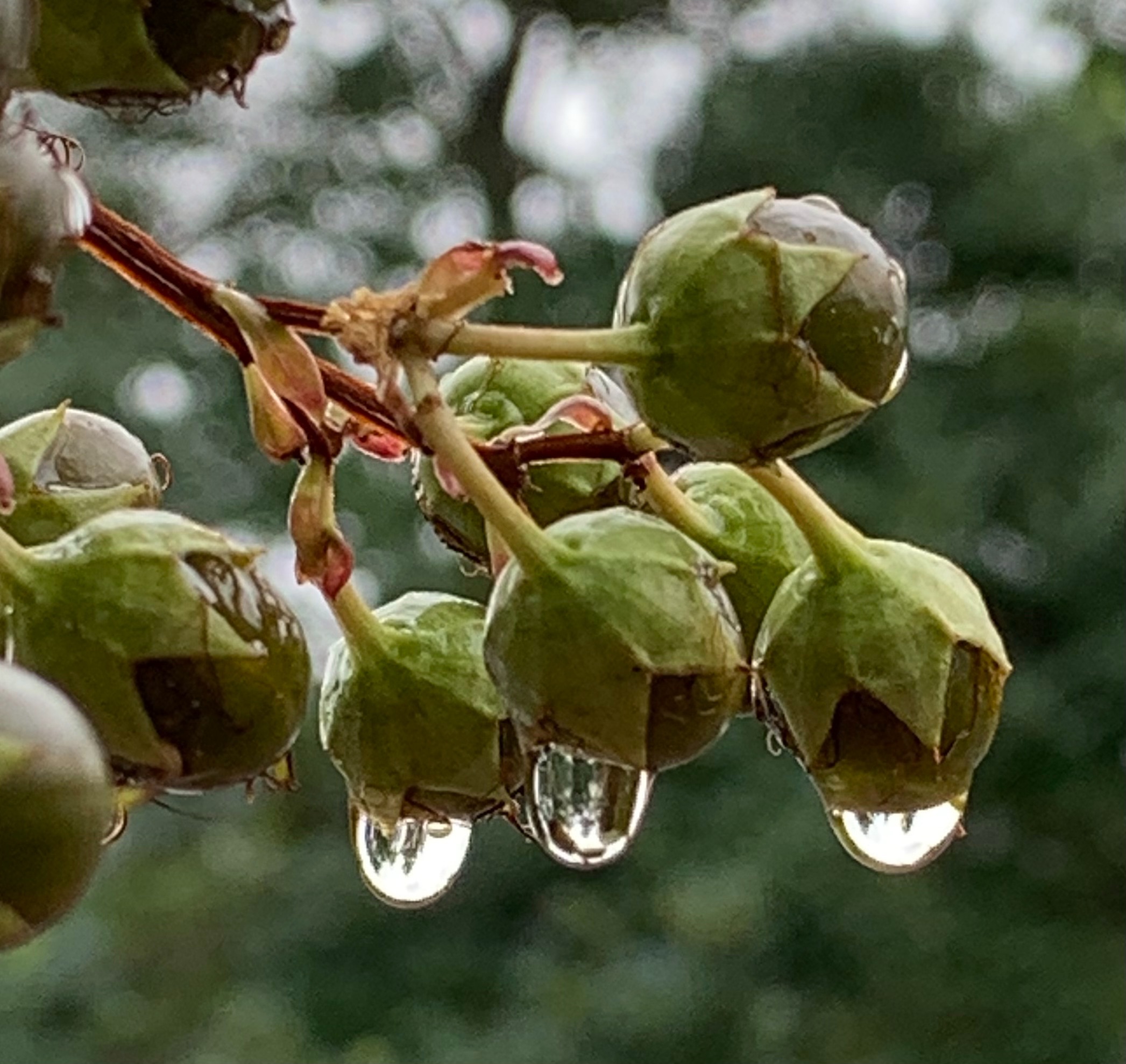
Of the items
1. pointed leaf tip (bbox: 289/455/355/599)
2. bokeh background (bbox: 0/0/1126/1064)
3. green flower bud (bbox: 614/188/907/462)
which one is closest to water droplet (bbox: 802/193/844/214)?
green flower bud (bbox: 614/188/907/462)

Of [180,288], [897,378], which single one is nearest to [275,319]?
[180,288]

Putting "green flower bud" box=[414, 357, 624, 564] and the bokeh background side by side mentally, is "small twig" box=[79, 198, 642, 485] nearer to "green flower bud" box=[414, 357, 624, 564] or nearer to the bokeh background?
"green flower bud" box=[414, 357, 624, 564]

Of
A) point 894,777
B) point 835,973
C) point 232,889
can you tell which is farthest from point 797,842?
point 894,777

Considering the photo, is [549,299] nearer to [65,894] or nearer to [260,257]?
[260,257]

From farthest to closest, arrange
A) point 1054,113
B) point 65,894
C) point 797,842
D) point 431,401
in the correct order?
point 1054,113 → point 797,842 → point 431,401 → point 65,894

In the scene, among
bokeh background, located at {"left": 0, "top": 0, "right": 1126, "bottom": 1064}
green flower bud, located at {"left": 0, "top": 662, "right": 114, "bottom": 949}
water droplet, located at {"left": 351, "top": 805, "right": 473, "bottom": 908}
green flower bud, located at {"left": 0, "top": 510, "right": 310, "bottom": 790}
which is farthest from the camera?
bokeh background, located at {"left": 0, "top": 0, "right": 1126, "bottom": 1064}

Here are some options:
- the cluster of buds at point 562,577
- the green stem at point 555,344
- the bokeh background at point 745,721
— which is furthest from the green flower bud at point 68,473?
the bokeh background at point 745,721
